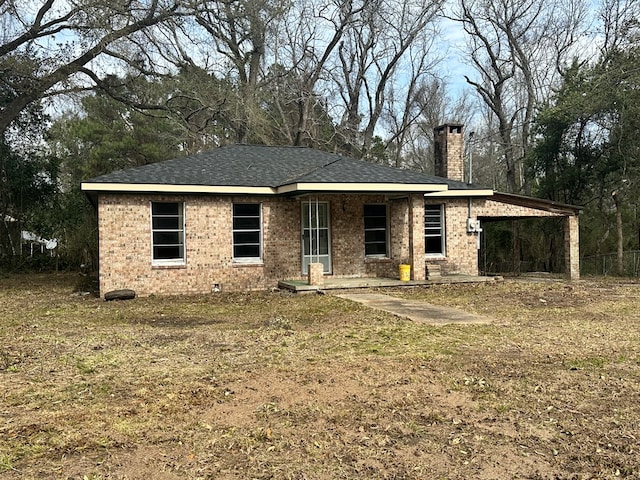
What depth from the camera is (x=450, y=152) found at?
63.8 feet

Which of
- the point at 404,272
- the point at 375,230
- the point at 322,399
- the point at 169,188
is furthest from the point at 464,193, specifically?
the point at 322,399

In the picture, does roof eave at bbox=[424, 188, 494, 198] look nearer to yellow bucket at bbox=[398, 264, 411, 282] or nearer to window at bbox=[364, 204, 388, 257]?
window at bbox=[364, 204, 388, 257]

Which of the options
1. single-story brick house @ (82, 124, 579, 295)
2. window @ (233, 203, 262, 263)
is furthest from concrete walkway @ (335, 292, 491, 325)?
window @ (233, 203, 262, 263)

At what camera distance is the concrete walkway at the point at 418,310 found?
31.5ft

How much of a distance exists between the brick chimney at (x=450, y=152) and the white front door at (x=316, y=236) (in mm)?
5526

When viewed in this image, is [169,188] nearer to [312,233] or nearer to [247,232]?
[247,232]

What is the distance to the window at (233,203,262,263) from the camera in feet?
50.3

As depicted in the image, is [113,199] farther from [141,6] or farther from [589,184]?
[589,184]

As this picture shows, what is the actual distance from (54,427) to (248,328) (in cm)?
480

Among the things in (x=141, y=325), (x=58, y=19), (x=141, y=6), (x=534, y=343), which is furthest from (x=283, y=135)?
(x=534, y=343)

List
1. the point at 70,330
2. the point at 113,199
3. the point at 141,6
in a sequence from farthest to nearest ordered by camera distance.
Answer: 1. the point at 141,6
2. the point at 113,199
3. the point at 70,330

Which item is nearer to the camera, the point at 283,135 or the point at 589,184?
the point at 589,184

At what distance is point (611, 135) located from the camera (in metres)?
21.1

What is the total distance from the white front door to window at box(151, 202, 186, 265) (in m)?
3.37
